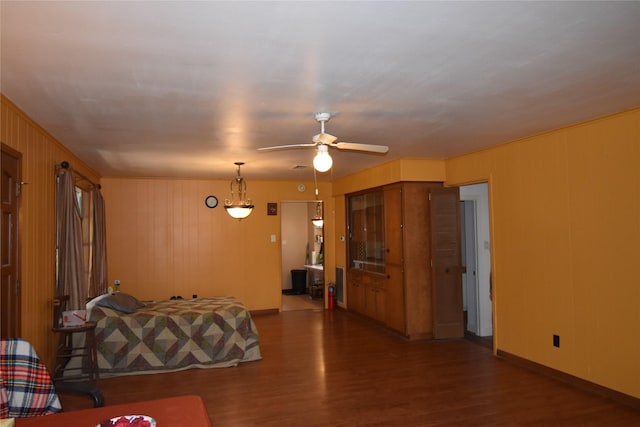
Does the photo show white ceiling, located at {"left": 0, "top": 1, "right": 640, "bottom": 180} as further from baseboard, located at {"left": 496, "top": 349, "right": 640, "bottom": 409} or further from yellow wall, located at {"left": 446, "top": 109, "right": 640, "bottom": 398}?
baseboard, located at {"left": 496, "top": 349, "right": 640, "bottom": 409}

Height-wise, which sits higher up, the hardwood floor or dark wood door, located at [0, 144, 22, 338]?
dark wood door, located at [0, 144, 22, 338]

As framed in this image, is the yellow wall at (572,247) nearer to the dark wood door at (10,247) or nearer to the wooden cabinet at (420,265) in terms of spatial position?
the wooden cabinet at (420,265)

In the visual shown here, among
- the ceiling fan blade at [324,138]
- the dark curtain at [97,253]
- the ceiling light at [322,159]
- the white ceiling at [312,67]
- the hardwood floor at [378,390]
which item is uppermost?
the white ceiling at [312,67]

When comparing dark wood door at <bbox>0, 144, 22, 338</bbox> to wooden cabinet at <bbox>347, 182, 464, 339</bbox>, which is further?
wooden cabinet at <bbox>347, 182, 464, 339</bbox>

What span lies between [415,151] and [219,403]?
3.70 m

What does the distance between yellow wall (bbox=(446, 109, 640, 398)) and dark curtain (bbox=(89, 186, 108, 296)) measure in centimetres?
528

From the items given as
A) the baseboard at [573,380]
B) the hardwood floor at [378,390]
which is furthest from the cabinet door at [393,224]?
the baseboard at [573,380]

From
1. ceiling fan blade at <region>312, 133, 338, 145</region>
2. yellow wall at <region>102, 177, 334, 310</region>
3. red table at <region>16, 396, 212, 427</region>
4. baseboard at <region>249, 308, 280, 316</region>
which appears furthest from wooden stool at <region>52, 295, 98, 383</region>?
baseboard at <region>249, 308, 280, 316</region>

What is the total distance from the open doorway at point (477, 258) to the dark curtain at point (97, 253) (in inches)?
203

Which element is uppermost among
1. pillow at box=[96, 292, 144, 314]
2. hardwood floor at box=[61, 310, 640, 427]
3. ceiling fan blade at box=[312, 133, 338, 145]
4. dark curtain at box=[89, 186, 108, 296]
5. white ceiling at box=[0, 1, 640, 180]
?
white ceiling at box=[0, 1, 640, 180]

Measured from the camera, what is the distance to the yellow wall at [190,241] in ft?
25.2

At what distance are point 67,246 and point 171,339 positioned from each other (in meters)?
1.55

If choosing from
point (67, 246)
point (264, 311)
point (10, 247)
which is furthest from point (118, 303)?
point (264, 311)

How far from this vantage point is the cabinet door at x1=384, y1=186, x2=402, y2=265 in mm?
6418
